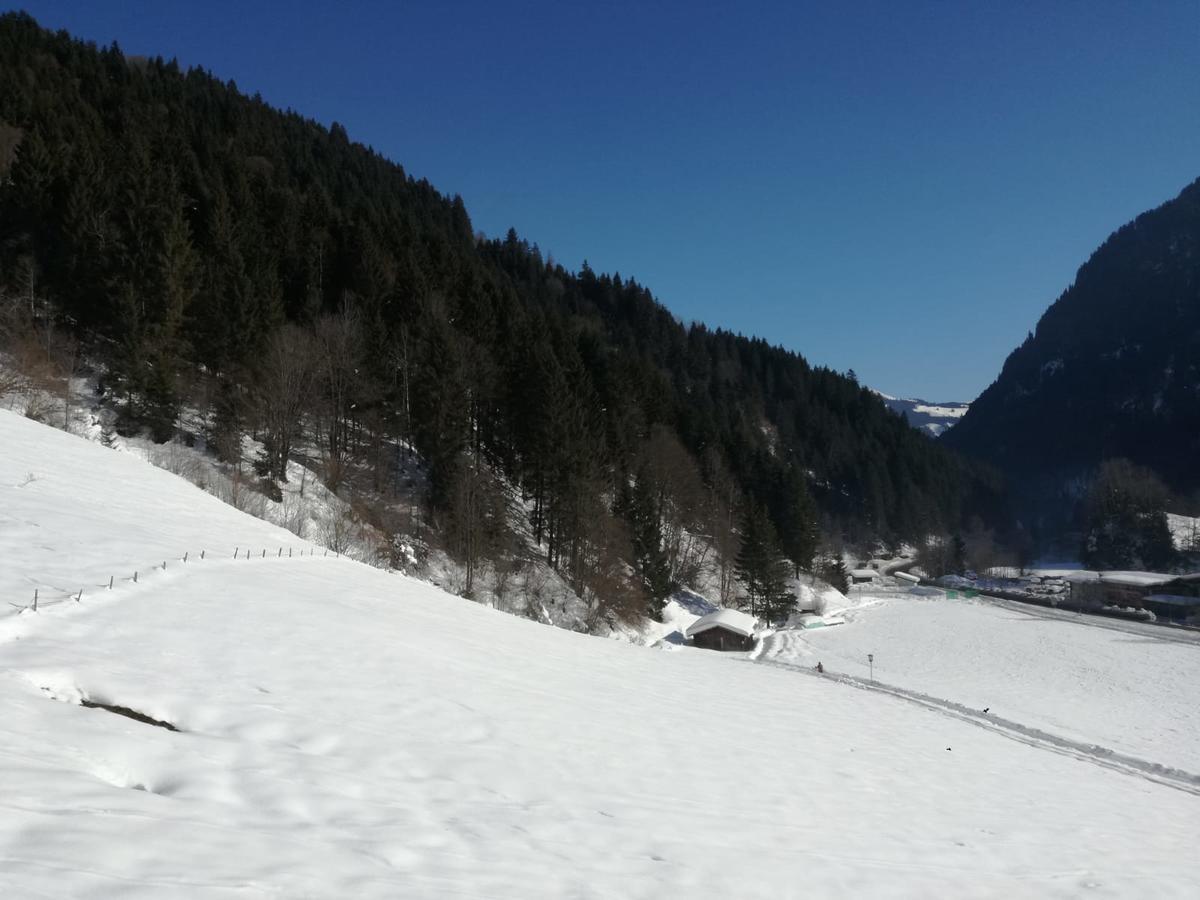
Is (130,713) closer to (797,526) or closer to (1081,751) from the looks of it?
(1081,751)

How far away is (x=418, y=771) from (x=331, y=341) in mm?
36880

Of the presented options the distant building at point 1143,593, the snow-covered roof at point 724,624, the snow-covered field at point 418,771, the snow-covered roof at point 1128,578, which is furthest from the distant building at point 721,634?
the snow-covered roof at point 1128,578

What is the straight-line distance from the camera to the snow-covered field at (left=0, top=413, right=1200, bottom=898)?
3740 millimetres

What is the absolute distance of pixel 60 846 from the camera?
3.07m

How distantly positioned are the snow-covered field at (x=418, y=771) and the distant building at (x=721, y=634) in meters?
26.2

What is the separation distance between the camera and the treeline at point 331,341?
32906 millimetres

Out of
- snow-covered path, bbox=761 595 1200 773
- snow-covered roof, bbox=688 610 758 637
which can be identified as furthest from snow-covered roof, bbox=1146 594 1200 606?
snow-covered roof, bbox=688 610 758 637

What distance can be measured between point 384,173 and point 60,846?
109m

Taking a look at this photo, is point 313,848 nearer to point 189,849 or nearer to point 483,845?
point 189,849

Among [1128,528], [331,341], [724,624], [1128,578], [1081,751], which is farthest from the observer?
[1128,528]

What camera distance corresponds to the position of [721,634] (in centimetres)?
4062

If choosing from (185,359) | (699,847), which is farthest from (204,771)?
(185,359)

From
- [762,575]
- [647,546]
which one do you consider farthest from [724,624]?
[762,575]

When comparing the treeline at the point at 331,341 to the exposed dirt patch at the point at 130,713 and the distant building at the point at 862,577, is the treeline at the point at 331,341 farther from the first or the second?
the exposed dirt patch at the point at 130,713
